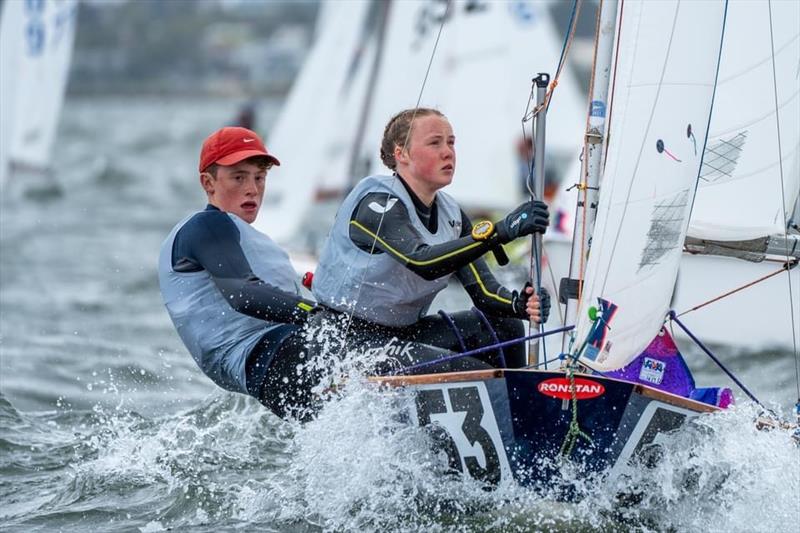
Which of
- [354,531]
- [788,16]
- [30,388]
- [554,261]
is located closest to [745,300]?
[554,261]

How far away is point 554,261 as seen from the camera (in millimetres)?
6633

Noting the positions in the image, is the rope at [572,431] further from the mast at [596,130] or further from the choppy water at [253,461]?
the mast at [596,130]

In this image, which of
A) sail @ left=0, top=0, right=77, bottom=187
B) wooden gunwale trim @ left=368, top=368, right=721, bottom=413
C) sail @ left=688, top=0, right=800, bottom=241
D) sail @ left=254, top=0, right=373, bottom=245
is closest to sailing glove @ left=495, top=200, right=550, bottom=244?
wooden gunwale trim @ left=368, top=368, right=721, bottom=413

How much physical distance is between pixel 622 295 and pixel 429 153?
783mm

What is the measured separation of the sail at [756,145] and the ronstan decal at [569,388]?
107cm

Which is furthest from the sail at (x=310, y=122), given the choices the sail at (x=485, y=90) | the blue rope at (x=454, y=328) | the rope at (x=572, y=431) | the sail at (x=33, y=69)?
the rope at (x=572, y=431)

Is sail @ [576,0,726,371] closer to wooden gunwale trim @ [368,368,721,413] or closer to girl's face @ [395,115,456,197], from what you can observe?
wooden gunwale trim @ [368,368,721,413]

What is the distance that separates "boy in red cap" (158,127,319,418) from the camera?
3947 millimetres

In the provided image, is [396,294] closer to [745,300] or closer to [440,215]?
[440,215]

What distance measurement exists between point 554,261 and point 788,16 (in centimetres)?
244

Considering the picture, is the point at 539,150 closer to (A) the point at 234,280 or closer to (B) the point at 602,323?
(B) the point at 602,323

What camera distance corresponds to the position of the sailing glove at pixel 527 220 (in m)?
3.48

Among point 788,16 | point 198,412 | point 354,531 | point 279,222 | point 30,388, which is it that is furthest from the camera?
point 279,222

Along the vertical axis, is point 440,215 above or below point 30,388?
above
